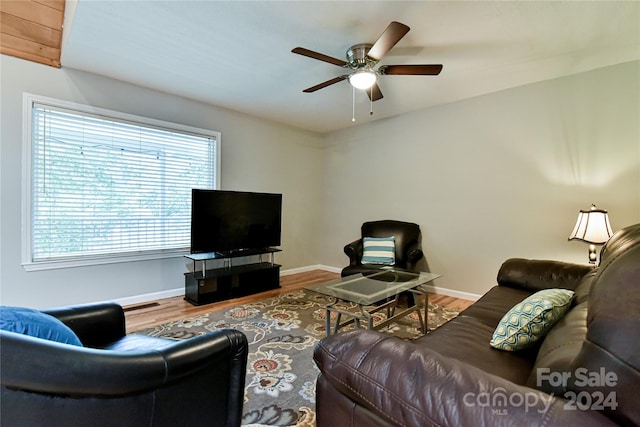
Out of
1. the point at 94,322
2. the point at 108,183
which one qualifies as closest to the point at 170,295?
the point at 108,183

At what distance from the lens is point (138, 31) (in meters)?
2.41

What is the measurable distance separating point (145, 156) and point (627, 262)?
4100mm

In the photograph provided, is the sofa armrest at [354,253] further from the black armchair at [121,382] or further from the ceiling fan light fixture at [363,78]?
the black armchair at [121,382]

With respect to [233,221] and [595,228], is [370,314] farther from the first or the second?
[233,221]

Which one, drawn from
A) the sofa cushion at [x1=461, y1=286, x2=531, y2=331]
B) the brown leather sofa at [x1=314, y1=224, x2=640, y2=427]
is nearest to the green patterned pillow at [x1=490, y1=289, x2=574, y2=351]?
the brown leather sofa at [x1=314, y1=224, x2=640, y2=427]

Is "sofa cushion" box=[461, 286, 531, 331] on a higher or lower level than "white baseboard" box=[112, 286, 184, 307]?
higher

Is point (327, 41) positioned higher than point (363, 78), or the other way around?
point (327, 41)

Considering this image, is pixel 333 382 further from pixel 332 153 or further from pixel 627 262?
pixel 332 153

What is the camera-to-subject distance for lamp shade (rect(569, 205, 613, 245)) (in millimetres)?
2627

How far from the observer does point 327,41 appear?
2516mm

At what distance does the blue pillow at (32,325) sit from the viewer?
91 cm

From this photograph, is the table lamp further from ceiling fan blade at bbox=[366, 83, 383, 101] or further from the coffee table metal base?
ceiling fan blade at bbox=[366, 83, 383, 101]

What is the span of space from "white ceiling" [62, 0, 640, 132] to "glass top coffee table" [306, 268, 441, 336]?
6.93 ft

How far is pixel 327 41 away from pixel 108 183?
278cm
